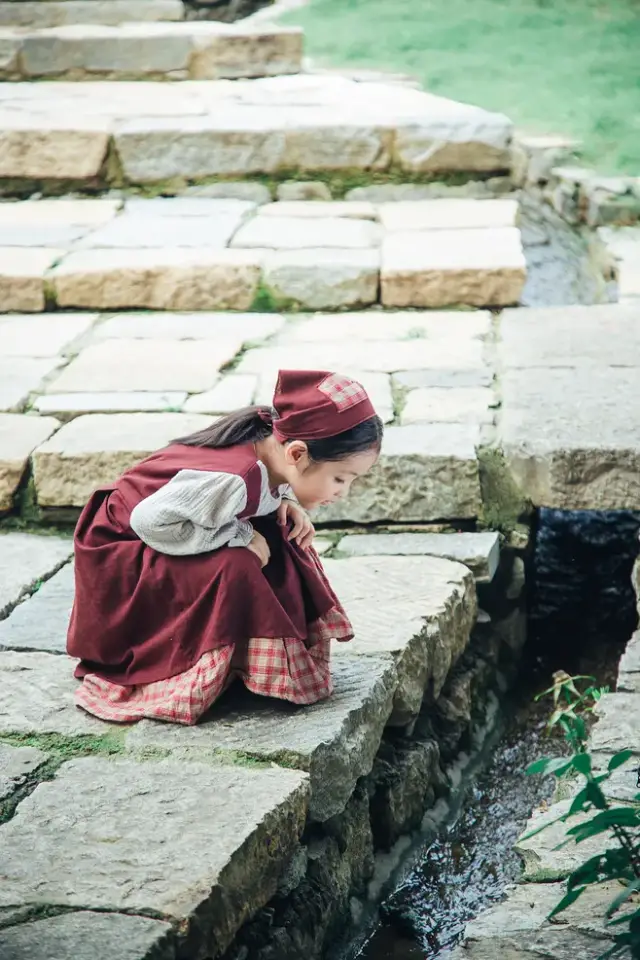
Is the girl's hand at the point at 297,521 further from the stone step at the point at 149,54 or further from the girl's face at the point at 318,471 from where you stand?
the stone step at the point at 149,54

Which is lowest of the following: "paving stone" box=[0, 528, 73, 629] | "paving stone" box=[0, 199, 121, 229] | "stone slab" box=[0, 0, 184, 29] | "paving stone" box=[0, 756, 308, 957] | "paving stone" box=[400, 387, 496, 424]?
"paving stone" box=[0, 528, 73, 629]

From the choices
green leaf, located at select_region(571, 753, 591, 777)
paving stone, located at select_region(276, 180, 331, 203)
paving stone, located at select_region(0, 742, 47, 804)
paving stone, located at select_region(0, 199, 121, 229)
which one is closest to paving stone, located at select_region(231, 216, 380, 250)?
paving stone, located at select_region(276, 180, 331, 203)

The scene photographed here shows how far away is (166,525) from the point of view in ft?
8.55

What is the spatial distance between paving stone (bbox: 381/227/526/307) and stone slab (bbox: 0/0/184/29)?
4385mm

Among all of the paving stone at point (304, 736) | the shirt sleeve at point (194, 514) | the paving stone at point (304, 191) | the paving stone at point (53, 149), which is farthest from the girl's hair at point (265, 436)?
the paving stone at point (53, 149)

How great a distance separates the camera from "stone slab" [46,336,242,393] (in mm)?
4383

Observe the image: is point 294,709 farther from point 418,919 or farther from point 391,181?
point 391,181

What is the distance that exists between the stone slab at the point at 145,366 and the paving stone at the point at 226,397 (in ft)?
0.23

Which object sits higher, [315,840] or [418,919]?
[315,840]

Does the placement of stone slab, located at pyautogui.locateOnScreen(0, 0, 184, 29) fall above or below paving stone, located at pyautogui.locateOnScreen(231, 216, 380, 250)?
above

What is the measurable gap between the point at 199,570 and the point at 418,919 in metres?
1.03

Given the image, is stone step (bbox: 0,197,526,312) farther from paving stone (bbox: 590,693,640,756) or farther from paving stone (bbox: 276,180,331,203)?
paving stone (bbox: 590,693,640,756)

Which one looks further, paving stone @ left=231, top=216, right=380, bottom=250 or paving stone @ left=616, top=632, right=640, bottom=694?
paving stone @ left=231, top=216, right=380, bottom=250

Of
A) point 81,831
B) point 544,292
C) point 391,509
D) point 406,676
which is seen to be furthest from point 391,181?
point 81,831
